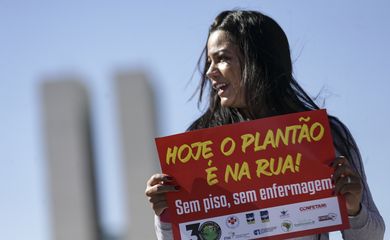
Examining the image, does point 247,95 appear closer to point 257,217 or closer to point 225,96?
point 225,96

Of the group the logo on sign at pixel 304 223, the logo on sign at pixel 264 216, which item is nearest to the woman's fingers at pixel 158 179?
the logo on sign at pixel 264 216

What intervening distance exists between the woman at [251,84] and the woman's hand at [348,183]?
4 cm

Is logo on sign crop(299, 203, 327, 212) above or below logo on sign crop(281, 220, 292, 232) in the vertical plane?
above

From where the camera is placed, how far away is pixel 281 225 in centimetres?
398

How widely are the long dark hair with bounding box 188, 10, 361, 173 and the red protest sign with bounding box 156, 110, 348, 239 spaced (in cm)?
17

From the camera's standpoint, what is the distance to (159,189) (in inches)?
155

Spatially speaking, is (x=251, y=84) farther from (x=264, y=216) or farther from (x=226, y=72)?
(x=264, y=216)

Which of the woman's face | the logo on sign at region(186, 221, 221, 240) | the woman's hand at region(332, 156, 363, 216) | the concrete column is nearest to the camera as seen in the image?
the woman's hand at region(332, 156, 363, 216)

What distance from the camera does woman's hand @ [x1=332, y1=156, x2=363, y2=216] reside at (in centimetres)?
388

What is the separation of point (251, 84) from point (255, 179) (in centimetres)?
37

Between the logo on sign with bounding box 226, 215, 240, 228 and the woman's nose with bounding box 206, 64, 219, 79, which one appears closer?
the logo on sign with bounding box 226, 215, 240, 228

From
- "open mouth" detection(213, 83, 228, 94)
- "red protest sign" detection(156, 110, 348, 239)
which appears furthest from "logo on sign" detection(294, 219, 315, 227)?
"open mouth" detection(213, 83, 228, 94)

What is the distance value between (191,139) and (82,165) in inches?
3528

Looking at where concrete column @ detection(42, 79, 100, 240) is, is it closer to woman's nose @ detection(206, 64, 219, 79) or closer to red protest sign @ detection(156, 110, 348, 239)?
woman's nose @ detection(206, 64, 219, 79)
